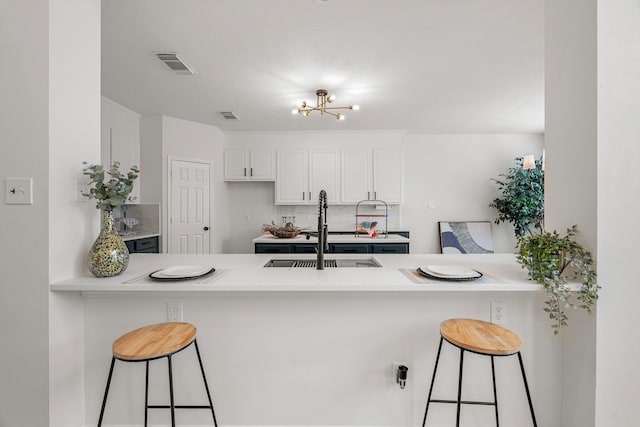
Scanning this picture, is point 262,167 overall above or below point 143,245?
above

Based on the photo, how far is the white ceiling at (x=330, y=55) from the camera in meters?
1.91

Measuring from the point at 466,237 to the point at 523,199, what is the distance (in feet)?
3.32

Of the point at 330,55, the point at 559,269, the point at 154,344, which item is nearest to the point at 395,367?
the point at 559,269

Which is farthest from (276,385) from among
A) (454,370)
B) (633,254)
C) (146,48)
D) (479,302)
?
(146,48)

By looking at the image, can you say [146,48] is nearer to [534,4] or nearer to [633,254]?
[534,4]

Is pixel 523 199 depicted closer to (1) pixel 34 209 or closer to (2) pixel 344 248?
(2) pixel 344 248

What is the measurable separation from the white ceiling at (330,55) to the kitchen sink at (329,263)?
64.3 inches

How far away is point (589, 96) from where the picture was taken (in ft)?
4.33

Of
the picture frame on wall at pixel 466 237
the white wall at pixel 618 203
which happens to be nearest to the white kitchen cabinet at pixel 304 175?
the picture frame on wall at pixel 466 237

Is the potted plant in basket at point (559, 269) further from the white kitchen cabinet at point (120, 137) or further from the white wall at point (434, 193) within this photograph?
the white kitchen cabinet at point (120, 137)

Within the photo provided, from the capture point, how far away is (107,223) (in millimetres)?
1451

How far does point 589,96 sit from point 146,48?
9.57 feet

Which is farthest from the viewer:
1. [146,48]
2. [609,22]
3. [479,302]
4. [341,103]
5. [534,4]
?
[341,103]

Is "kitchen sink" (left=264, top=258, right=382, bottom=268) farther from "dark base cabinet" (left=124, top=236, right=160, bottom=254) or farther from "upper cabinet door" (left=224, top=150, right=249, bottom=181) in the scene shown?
"upper cabinet door" (left=224, top=150, right=249, bottom=181)
